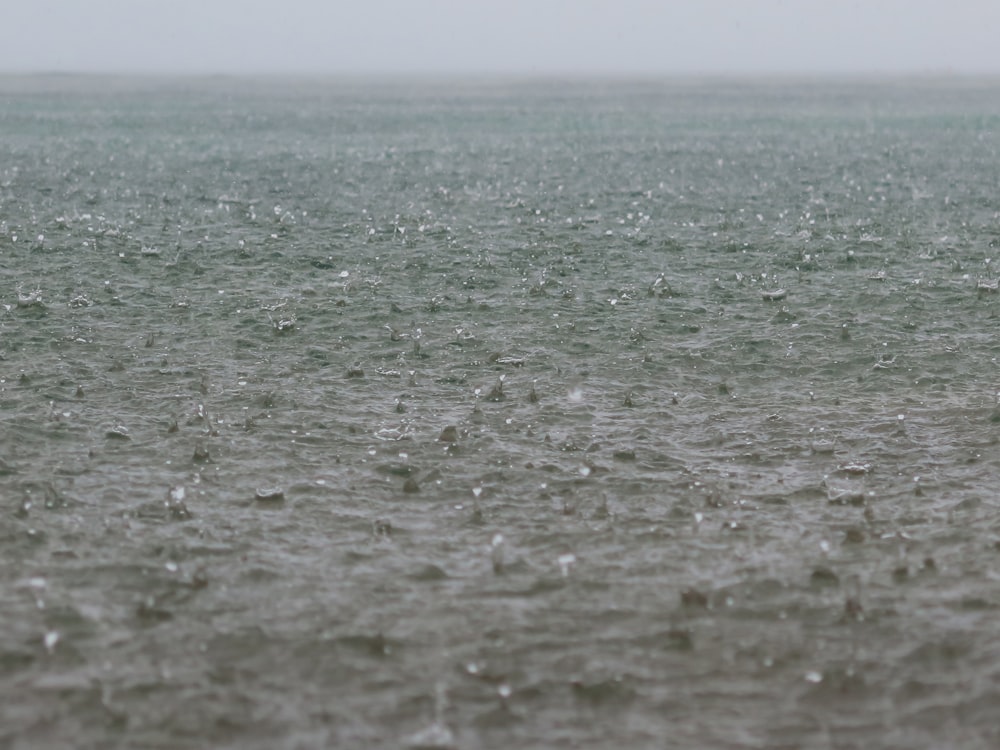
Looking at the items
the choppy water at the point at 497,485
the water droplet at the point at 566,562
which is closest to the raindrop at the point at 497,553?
the choppy water at the point at 497,485

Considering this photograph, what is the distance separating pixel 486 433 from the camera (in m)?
10.9

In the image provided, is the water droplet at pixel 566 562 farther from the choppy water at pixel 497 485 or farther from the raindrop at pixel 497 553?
the raindrop at pixel 497 553

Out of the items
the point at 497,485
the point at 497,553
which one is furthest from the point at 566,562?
the point at 497,485

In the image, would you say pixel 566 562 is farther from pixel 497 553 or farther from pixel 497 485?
pixel 497 485

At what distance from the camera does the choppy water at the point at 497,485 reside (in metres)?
6.32

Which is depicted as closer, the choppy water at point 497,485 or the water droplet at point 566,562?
the choppy water at point 497,485

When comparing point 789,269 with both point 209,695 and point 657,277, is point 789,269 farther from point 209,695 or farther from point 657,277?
point 209,695

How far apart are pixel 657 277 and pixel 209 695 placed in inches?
522

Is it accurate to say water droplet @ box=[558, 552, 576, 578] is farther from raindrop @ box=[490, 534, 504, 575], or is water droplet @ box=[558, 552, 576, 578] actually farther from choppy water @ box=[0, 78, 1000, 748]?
raindrop @ box=[490, 534, 504, 575]

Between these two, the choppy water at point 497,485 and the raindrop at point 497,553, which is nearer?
the choppy water at point 497,485

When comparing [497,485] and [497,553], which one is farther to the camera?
[497,485]

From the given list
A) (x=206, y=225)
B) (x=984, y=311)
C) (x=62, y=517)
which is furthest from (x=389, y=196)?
(x=62, y=517)

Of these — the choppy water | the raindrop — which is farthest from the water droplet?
the raindrop

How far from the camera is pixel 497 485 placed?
9.63 metres
